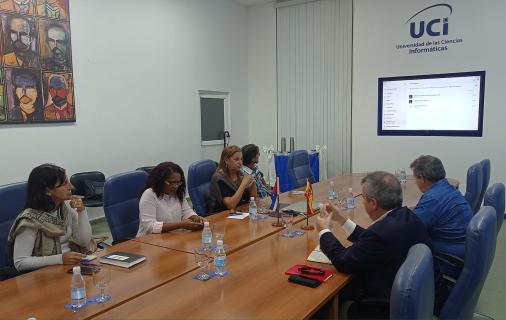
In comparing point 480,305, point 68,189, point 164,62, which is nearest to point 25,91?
point 164,62

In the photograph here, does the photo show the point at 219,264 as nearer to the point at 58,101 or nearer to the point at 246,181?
the point at 246,181

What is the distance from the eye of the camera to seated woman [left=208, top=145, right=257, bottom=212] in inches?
129

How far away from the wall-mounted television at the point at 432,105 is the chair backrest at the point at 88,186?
418 centimetres

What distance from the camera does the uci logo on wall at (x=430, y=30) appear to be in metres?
5.57

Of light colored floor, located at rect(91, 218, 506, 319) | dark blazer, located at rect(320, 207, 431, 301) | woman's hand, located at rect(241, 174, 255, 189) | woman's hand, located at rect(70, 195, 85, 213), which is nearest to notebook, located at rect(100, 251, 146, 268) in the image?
woman's hand, located at rect(70, 195, 85, 213)

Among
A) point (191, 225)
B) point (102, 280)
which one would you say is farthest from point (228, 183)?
point (102, 280)

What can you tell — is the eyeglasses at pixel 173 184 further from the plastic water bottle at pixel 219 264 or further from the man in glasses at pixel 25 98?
the man in glasses at pixel 25 98

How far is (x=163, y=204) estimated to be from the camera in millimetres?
2773

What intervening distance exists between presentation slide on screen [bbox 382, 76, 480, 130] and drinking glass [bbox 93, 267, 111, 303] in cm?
516

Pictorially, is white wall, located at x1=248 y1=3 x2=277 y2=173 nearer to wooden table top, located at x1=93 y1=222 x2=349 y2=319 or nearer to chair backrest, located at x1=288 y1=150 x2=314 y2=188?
chair backrest, located at x1=288 y1=150 x2=314 y2=188

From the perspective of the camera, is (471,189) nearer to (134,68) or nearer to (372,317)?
(372,317)

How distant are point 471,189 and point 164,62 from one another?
4.43 m

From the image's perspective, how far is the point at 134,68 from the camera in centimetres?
558

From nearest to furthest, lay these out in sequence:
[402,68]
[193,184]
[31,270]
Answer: [31,270], [193,184], [402,68]
